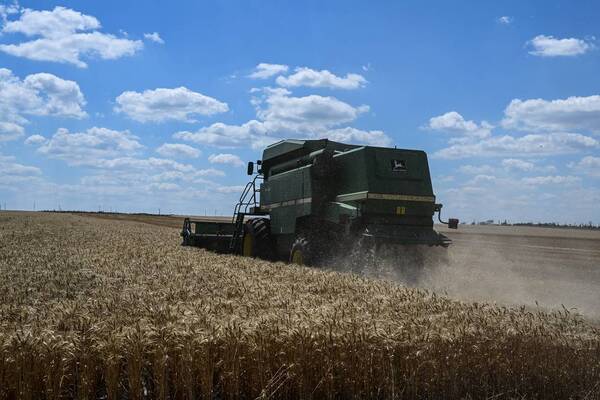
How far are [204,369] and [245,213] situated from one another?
46.8 ft

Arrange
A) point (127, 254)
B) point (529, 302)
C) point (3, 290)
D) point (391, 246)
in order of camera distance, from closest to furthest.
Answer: point (3, 290) → point (529, 302) → point (391, 246) → point (127, 254)

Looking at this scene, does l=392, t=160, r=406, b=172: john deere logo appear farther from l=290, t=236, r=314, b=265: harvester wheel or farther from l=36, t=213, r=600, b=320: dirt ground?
l=290, t=236, r=314, b=265: harvester wheel

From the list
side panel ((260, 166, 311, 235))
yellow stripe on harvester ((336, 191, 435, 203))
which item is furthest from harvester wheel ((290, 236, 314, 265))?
yellow stripe on harvester ((336, 191, 435, 203))

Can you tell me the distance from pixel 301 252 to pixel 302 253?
0.07 metres

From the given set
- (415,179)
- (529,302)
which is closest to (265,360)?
(529,302)

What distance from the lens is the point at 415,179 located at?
13.9 meters

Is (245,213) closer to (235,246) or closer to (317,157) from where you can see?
(235,246)

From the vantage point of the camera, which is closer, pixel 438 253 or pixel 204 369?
pixel 204 369

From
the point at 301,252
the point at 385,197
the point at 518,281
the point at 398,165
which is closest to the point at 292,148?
the point at 301,252

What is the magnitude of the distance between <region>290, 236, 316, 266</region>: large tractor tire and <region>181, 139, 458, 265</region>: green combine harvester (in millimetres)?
23

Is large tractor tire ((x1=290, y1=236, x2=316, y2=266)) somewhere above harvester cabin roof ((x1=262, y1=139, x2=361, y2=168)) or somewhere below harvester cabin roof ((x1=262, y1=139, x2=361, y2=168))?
below

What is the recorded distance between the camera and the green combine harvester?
13289 millimetres

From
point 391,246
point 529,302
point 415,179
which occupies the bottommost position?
point 529,302


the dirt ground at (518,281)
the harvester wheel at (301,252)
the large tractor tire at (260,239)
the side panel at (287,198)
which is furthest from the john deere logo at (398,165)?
the large tractor tire at (260,239)
